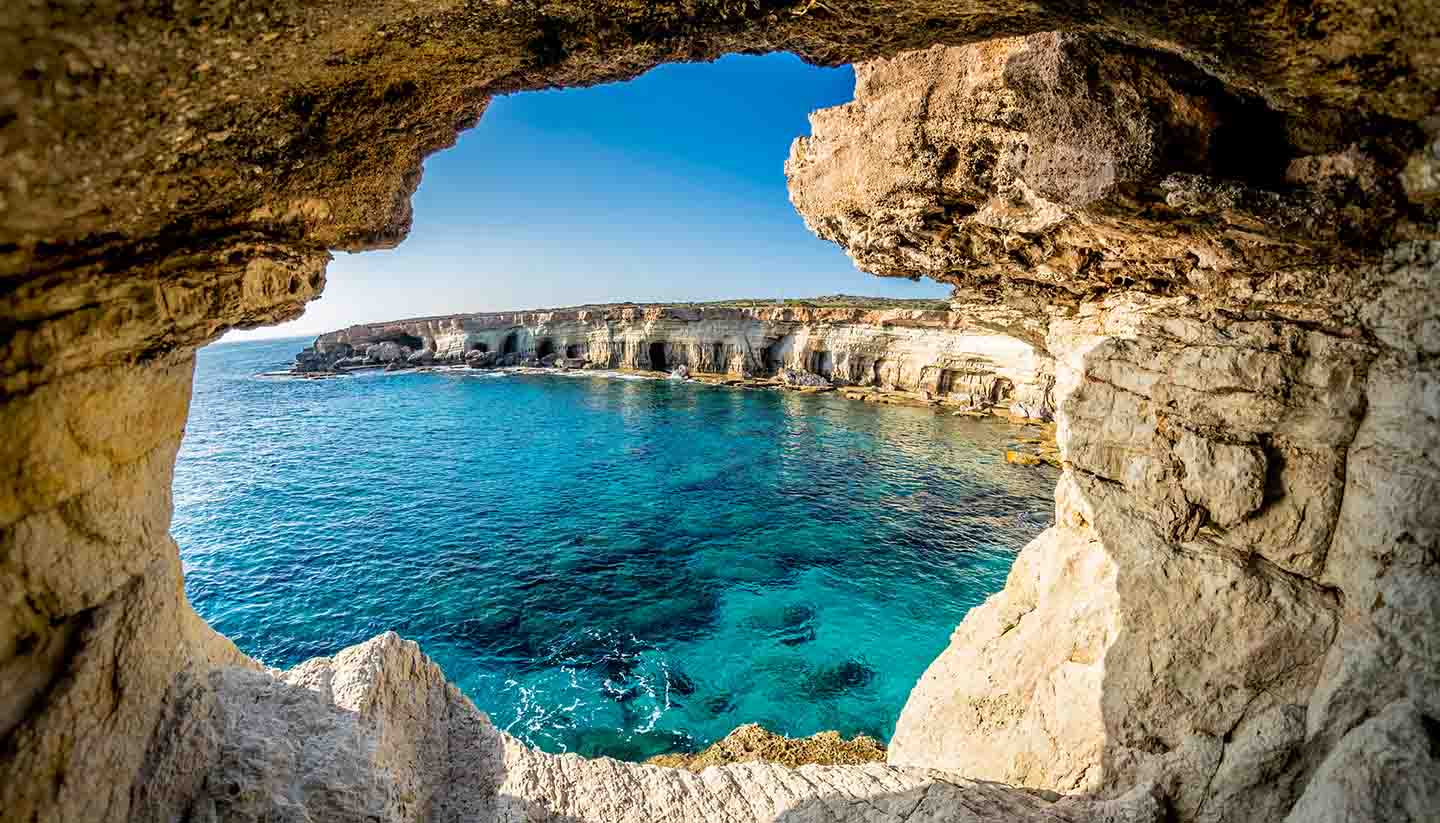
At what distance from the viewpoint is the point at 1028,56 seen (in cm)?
498

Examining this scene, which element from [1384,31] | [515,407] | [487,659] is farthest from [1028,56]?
[515,407]

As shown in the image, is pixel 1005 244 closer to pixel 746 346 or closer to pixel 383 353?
pixel 746 346

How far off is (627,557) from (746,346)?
40626mm

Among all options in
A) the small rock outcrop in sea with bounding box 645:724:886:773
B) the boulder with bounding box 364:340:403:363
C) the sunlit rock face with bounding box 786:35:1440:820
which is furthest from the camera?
the boulder with bounding box 364:340:403:363

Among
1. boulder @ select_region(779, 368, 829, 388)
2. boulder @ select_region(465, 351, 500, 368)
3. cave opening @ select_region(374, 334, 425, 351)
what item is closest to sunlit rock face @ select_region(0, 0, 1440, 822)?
boulder @ select_region(779, 368, 829, 388)

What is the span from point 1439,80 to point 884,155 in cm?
461

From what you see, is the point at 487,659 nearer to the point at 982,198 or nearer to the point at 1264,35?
the point at 982,198

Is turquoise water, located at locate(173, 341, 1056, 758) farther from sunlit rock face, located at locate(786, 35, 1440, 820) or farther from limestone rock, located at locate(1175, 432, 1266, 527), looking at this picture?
limestone rock, located at locate(1175, 432, 1266, 527)

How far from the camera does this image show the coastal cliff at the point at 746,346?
4438 centimetres

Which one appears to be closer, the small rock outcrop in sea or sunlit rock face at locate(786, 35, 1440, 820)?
sunlit rock face at locate(786, 35, 1440, 820)

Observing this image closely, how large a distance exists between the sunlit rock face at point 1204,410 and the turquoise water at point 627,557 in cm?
708

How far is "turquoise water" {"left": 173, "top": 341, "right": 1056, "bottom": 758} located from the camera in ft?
42.5

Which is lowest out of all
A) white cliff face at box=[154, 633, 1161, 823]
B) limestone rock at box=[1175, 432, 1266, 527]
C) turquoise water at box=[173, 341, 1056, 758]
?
turquoise water at box=[173, 341, 1056, 758]

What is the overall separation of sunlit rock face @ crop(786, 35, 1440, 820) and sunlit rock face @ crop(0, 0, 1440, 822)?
1.2 inches
